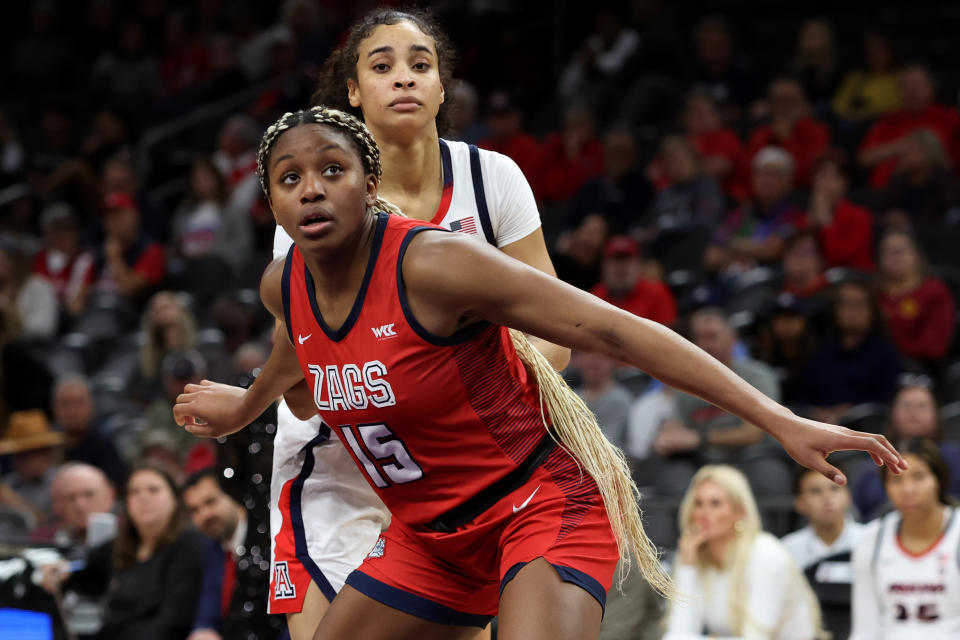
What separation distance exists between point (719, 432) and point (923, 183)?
282cm

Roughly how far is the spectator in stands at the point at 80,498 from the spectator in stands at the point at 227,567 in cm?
87

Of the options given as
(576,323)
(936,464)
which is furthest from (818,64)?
(576,323)

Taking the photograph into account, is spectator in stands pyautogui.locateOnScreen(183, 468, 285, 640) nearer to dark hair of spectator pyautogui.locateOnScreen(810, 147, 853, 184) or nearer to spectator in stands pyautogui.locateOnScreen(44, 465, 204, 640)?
spectator in stands pyautogui.locateOnScreen(44, 465, 204, 640)

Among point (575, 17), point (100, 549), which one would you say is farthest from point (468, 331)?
point (575, 17)

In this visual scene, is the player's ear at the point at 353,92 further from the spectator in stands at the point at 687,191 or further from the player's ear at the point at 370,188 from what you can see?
the spectator in stands at the point at 687,191

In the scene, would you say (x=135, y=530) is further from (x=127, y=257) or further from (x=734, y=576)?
(x=127, y=257)

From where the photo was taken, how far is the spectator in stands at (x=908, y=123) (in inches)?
368

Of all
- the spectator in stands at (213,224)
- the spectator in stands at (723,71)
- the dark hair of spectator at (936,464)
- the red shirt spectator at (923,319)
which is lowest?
the dark hair of spectator at (936,464)

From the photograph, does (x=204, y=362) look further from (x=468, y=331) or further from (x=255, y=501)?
(x=468, y=331)

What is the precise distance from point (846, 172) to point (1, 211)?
808 centimetres

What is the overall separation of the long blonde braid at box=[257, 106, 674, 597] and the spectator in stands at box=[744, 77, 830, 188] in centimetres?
669

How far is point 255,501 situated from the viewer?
4.86 metres

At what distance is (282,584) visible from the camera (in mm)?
3928

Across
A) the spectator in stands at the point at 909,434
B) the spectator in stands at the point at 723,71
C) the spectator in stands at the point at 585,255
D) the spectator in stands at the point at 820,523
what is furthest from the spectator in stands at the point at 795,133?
the spectator in stands at the point at 820,523
